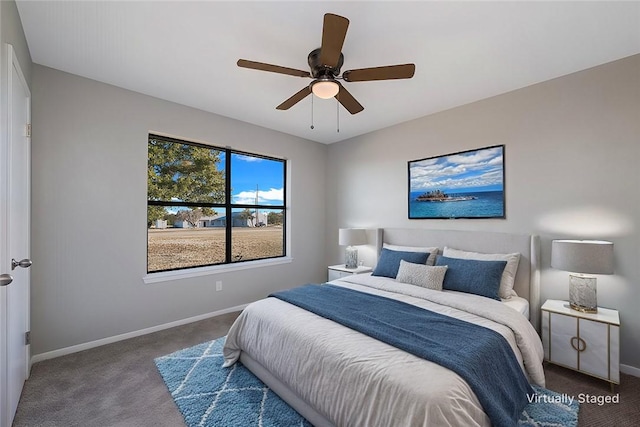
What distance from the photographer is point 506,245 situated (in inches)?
111

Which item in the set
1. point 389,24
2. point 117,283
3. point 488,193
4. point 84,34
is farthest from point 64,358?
point 488,193

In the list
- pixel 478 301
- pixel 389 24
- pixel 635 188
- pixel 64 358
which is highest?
pixel 389 24

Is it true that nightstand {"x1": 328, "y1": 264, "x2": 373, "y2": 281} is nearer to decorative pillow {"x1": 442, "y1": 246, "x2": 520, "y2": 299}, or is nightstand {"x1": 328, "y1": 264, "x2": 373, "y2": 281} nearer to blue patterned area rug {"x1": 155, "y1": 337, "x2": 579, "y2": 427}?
decorative pillow {"x1": 442, "y1": 246, "x2": 520, "y2": 299}

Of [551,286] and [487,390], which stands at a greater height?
[551,286]

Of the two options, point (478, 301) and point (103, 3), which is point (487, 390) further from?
point (103, 3)

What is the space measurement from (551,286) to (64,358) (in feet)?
14.6

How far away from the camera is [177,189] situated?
335 cm

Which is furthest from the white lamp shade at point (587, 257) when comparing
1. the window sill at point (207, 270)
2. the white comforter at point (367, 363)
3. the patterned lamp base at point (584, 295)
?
the window sill at point (207, 270)

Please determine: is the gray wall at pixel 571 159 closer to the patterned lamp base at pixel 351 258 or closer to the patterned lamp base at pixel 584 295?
the patterned lamp base at pixel 584 295

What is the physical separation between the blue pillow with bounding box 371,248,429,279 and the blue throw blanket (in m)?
0.92

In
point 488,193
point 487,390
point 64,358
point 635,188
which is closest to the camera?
point 487,390

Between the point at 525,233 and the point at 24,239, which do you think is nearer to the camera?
the point at 24,239

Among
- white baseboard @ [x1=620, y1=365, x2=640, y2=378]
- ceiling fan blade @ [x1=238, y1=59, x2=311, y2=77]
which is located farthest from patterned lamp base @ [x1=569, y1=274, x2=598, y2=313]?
ceiling fan blade @ [x1=238, y1=59, x2=311, y2=77]

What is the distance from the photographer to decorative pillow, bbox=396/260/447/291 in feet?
8.86
